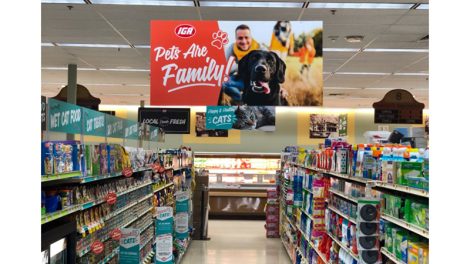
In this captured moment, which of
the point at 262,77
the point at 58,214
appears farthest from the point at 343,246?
the point at 58,214

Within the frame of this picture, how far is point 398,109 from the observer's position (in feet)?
32.1

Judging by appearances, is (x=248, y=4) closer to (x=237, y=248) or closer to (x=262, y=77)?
(x=262, y=77)

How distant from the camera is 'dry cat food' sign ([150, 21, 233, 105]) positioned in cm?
435

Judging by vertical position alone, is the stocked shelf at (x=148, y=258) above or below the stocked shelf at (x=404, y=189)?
below

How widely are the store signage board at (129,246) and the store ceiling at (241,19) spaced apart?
272 cm

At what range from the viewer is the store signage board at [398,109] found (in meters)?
9.63

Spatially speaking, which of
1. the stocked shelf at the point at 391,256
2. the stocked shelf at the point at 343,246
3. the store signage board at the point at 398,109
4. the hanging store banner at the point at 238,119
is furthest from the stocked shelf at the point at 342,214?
the store signage board at the point at 398,109

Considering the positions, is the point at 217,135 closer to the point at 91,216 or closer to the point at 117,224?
the point at 117,224

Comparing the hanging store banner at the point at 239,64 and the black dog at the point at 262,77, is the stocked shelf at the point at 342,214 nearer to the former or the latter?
the hanging store banner at the point at 239,64

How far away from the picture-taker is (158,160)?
297 inches

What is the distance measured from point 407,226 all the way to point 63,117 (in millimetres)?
2659

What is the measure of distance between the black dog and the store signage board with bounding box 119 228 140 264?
6.78ft

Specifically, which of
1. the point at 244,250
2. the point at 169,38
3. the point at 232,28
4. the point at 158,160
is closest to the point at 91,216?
the point at 169,38

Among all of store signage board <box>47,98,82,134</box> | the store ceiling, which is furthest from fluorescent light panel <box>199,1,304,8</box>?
store signage board <box>47,98,82,134</box>
